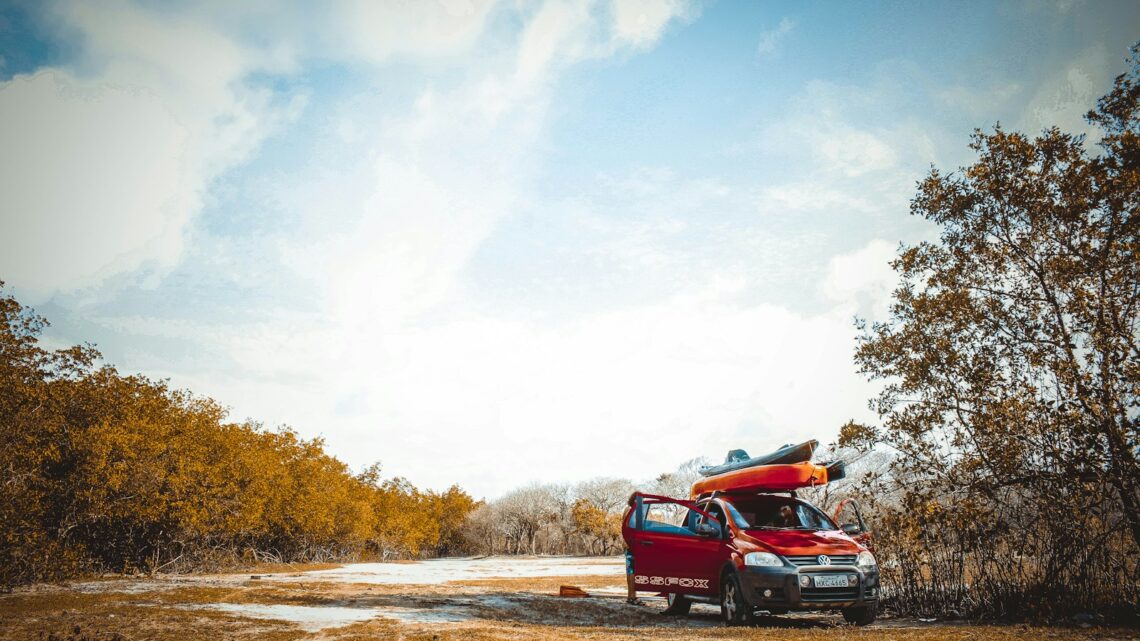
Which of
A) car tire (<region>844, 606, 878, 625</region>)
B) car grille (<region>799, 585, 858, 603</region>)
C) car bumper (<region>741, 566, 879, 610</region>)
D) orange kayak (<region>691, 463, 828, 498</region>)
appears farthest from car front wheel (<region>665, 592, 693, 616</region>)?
car grille (<region>799, 585, 858, 603</region>)

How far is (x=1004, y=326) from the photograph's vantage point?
983 cm

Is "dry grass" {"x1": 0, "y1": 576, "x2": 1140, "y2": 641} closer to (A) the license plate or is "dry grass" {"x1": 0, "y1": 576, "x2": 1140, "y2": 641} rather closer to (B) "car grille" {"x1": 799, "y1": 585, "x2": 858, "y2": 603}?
(B) "car grille" {"x1": 799, "y1": 585, "x2": 858, "y2": 603}

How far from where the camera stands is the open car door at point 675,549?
32.5 ft

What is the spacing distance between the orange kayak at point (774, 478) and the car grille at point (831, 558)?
3.98ft

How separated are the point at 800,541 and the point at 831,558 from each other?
479 millimetres

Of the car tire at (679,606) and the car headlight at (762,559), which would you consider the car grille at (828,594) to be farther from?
the car tire at (679,606)

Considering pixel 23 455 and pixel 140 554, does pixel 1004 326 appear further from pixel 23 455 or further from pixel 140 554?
pixel 140 554

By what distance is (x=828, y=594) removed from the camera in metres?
8.49

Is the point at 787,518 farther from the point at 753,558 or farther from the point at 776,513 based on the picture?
the point at 753,558

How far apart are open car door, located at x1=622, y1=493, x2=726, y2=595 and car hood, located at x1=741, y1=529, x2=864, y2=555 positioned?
2.33 feet

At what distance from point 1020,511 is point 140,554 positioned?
1158 inches

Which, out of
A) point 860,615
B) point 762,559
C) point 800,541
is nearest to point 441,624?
point 762,559

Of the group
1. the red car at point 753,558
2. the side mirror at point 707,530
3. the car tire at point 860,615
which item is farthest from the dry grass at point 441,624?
the side mirror at point 707,530

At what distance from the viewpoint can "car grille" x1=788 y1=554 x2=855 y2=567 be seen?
859 cm
